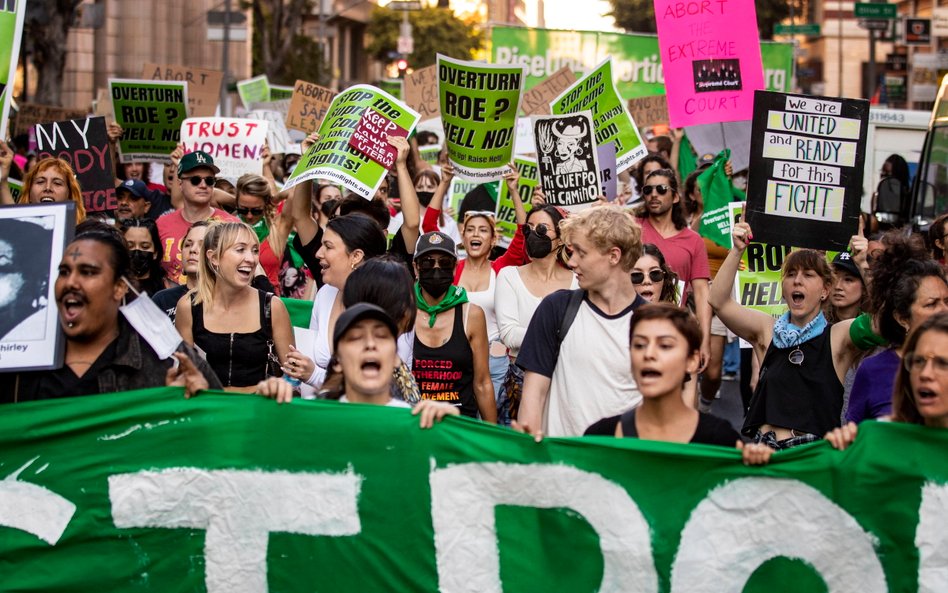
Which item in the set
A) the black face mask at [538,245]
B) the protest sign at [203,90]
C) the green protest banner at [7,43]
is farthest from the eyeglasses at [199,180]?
the protest sign at [203,90]

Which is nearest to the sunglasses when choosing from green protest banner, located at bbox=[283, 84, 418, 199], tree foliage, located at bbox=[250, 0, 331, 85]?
green protest banner, located at bbox=[283, 84, 418, 199]

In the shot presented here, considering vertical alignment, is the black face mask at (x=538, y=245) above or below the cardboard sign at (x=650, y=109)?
below

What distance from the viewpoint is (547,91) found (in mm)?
15352

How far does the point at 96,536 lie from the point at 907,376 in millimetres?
2704

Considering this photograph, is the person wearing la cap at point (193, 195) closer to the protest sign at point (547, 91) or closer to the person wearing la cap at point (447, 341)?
the person wearing la cap at point (447, 341)

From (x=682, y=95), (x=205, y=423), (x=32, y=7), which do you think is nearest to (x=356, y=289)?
(x=205, y=423)

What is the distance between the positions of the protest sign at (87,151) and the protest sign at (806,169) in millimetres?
4328

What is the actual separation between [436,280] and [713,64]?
467 cm

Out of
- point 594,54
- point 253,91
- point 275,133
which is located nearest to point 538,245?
point 275,133

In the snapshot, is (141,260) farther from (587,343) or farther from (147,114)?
(147,114)

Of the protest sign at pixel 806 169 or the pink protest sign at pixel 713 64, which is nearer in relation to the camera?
the protest sign at pixel 806 169

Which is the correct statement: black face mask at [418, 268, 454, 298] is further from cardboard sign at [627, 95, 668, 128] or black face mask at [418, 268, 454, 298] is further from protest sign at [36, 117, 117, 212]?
cardboard sign at [627, 95, 668, 128]

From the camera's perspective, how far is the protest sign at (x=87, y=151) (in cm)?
934

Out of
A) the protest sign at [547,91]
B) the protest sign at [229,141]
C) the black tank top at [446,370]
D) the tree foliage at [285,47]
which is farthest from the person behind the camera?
the tree foliage at [285,47]
